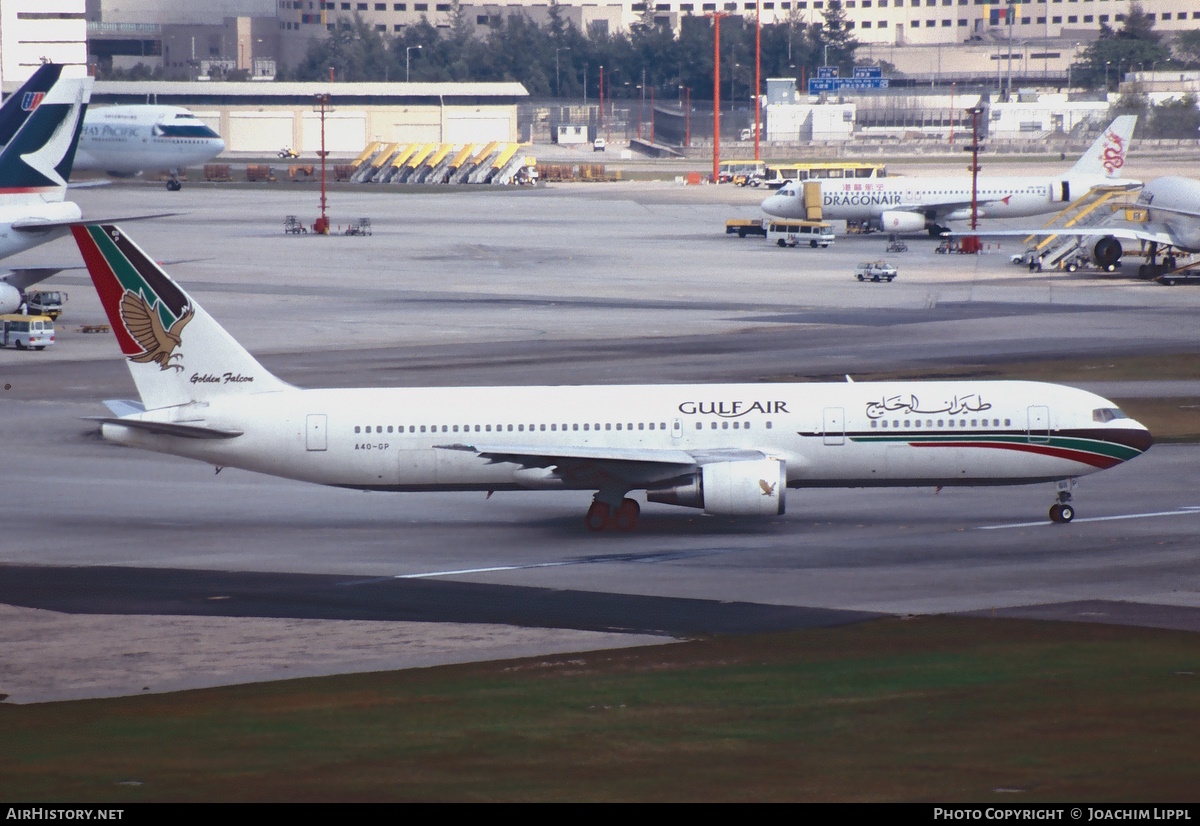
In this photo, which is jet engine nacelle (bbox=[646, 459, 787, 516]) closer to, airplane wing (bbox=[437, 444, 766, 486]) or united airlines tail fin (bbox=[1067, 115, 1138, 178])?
airplane wing (bbox=[437, 444, 766, 486])

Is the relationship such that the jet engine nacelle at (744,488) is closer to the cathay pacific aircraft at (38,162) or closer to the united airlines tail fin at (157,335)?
the united airlines tail fin at (157,335)

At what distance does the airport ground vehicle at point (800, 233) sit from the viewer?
424 feet

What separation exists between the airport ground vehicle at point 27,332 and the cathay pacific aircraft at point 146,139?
104090 millimetres

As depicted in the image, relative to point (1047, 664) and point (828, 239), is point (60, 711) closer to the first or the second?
point (1047, 664)

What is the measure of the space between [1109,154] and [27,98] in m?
89.7

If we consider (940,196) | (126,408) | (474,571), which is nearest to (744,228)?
(940,196)

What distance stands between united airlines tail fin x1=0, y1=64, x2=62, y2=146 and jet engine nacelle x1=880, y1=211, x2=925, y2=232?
239 ft

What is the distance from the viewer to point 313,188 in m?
195

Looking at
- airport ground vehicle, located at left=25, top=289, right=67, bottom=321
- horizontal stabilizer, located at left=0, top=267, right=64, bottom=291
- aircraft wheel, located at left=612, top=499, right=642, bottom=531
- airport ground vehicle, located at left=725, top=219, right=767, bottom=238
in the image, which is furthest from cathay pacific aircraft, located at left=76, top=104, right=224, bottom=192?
aircraft wheel, located at left=612, top=499, right=642, bottom=531

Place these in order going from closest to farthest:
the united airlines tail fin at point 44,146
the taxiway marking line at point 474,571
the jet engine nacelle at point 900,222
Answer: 1. the taxiway marking line at point 474,571
2. the united airlines tail fin at point 44,146
3. the jet engine nacelle at point 900,222

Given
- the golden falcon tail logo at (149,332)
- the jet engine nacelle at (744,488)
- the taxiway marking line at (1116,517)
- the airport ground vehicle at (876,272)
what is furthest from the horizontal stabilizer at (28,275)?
the taxiway marking line at (1116,517)

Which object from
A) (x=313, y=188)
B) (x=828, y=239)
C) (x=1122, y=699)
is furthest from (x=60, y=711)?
(x=313, y=188)
